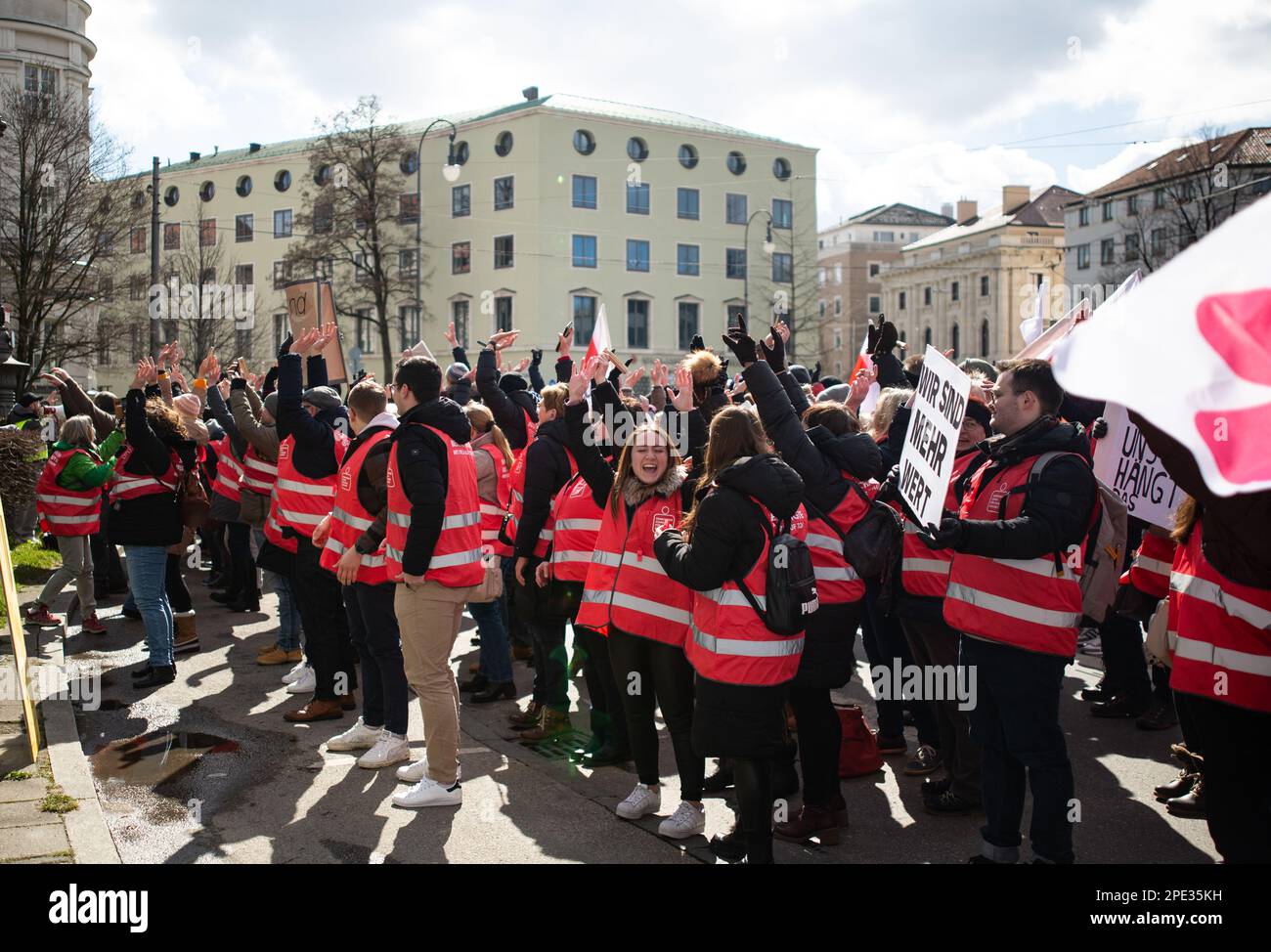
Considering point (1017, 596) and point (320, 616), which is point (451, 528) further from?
point (1017, 596)

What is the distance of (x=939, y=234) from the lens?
329 feet

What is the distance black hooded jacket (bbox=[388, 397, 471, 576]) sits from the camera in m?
5.73

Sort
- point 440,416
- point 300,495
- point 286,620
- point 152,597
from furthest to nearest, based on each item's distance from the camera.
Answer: point 286,620 → point 152,597 → point 300,495 → point 440,416

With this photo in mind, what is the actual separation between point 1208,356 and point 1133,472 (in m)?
3.99

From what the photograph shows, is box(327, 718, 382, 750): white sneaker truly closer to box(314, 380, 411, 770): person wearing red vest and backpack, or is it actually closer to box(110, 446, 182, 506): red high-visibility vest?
box(314, 380, 411, 770): person wearing red vest and backpack

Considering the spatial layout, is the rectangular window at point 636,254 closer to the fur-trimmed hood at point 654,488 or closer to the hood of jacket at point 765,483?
the fur-trimmed hood at point 654,488

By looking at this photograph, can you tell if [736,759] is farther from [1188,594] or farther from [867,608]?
[867,608]

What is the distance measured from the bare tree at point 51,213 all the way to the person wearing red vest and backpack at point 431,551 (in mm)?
24678

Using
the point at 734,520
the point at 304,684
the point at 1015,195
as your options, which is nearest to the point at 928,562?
the point at 734,520

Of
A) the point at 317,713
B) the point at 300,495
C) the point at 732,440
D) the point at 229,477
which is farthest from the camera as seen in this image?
the point at 229,477

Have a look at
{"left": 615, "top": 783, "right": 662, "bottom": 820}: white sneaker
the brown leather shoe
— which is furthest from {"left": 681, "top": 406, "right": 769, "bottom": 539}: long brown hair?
the brown leather shoe

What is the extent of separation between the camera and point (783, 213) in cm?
6531

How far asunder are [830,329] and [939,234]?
16486mm

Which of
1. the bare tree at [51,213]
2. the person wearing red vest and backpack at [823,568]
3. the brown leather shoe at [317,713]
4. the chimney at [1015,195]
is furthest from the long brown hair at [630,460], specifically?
the chimney at [1015,195]
